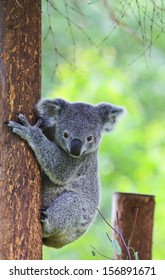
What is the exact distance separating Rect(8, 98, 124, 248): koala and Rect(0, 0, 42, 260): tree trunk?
0.57 feet

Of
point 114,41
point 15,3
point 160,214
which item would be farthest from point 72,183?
point 114,41

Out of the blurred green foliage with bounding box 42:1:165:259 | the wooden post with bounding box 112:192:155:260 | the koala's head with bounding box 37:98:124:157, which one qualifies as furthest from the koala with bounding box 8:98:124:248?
the blurred green foliage with bounding box 42:1:165:259

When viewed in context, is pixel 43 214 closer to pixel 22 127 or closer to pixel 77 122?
pixel 22 127

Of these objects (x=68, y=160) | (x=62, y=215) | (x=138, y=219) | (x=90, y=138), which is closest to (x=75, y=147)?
(x=68, y=160)

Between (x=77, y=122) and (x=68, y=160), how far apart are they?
0.30 meters

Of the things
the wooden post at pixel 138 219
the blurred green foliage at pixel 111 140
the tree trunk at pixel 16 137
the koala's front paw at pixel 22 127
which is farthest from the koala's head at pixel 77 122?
the blurred green foliage at pixel 111 140

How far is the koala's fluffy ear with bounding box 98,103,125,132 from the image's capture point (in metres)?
4.66

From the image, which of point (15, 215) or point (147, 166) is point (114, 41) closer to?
point (147, 166)

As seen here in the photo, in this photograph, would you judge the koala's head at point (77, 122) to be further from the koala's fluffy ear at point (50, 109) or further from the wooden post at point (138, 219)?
the wooden post at point (138, 219)

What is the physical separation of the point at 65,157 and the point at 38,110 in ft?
1.42

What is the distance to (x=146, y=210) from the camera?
515cm

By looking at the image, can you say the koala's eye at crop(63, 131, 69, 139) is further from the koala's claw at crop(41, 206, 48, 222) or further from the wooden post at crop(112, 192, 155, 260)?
the wooden post at crop(112, 192, 155, 260)

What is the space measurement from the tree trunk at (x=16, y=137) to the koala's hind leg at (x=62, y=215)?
0.26 metres

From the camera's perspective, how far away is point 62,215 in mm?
4234
